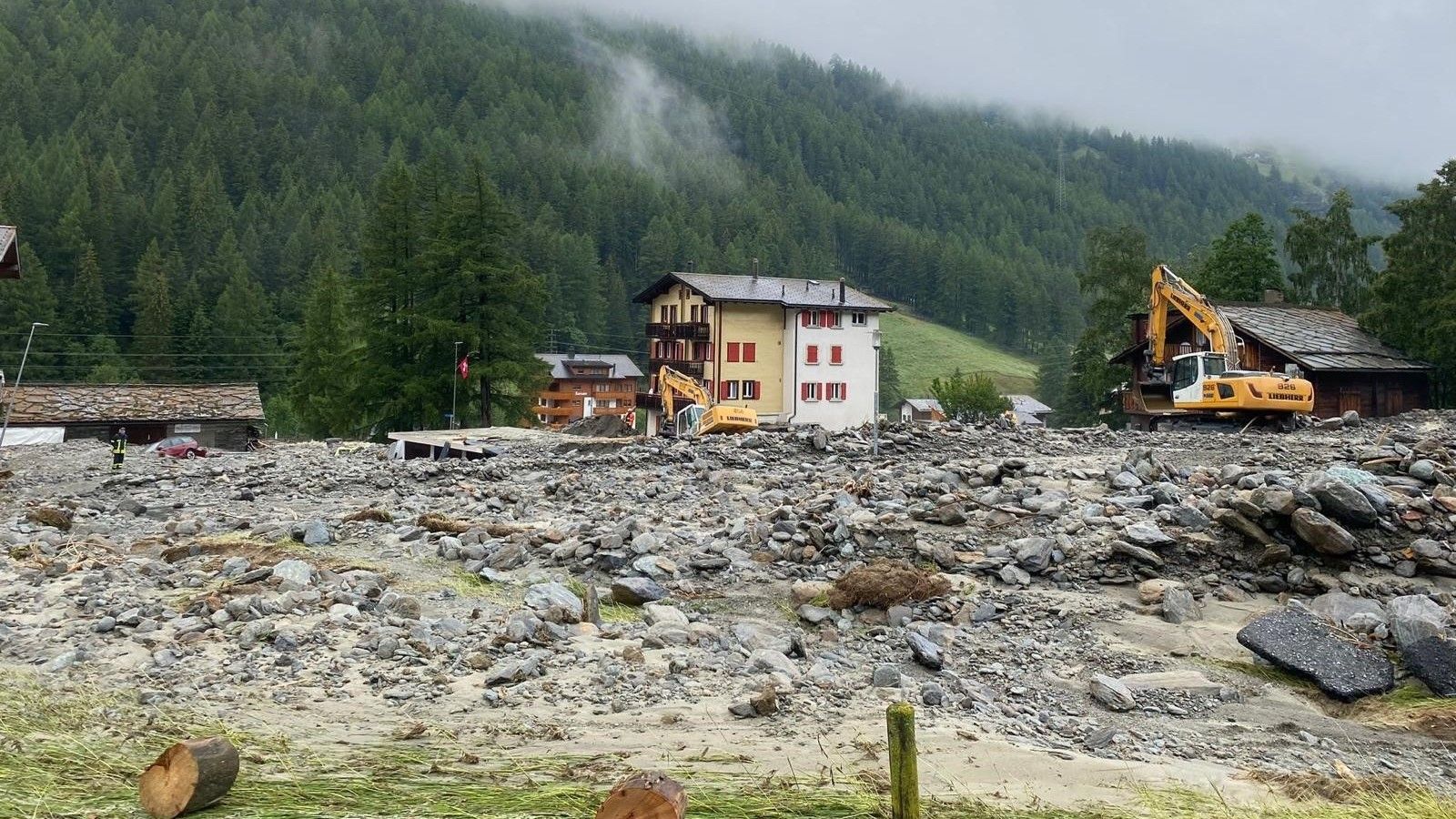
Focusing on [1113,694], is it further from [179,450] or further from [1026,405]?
[1026,405]

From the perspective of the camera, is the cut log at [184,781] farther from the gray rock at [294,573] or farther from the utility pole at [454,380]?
the utility pole at [454,380]

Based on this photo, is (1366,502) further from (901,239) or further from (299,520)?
(901,239)

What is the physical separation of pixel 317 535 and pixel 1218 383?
23655mm

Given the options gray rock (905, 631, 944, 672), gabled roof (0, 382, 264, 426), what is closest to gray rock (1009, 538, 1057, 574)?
gray rock (905, 631, 944, 672)

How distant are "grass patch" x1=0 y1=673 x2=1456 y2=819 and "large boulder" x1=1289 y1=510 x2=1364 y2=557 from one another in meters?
6.12

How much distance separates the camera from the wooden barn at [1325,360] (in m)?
39.2

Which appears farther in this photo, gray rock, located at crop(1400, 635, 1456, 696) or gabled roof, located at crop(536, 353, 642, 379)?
gabled roof, located at crop(536, 353, 642, 379)

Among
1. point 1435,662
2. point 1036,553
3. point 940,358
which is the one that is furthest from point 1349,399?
point 940,358

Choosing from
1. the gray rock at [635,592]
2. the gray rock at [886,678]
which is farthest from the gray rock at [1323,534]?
the gray rock at [635,592]

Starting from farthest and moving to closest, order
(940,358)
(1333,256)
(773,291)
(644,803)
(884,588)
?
(940,358)
(773,291)
(1333,256)
(884,588)
(644,803)

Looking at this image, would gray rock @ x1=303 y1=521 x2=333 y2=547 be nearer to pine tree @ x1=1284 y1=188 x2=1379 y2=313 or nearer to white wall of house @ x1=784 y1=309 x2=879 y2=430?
white wall of house @ x1=784 y1=309 x2=879 y2=430

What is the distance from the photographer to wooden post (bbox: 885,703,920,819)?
516cm

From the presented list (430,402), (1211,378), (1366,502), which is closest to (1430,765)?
(1366,502)

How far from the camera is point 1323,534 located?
12.4 m
